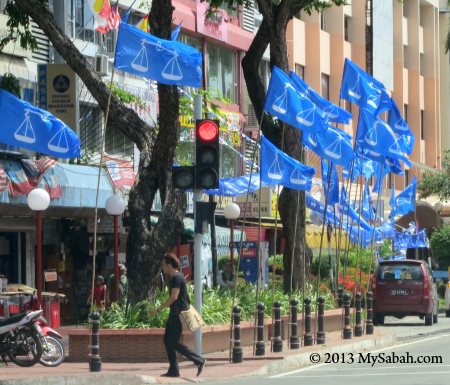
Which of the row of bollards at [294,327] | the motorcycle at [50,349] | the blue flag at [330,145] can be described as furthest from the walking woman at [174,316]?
the blue flag at [330,145]

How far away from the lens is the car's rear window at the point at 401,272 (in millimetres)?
35938

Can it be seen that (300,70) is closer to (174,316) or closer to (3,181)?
(3,181)

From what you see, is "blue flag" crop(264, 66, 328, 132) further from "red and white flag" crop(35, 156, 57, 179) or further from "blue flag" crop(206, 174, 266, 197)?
"blue flag" crop(206, 174, 266, 197)

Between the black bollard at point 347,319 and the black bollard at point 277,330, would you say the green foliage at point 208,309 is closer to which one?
the black bollard at point 277,330

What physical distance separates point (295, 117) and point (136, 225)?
3.77 m

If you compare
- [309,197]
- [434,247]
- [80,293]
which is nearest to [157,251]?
[80,293]

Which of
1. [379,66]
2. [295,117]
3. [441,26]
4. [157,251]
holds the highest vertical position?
[441,26]

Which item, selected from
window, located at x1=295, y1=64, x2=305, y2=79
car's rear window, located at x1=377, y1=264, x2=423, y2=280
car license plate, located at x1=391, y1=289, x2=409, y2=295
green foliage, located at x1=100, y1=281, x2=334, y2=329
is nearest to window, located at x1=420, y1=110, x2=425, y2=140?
window, located at x1=295, y1=64, x2=305, y2=79

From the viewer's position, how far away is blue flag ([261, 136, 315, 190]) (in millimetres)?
24172

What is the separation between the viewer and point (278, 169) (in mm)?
24344

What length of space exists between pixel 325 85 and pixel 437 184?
8.46 metres

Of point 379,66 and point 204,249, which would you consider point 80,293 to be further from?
point 379,66

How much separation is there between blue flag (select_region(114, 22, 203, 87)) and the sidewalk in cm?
467

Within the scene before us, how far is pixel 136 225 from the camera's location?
74.7 ft
